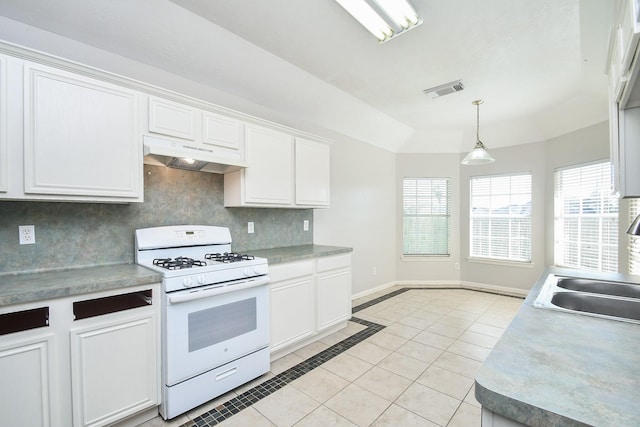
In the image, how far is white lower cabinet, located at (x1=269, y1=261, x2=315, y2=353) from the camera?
2.57 metres

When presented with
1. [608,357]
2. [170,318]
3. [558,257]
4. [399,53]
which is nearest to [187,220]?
[170,318]

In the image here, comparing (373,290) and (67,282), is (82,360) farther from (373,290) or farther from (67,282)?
(373,290)

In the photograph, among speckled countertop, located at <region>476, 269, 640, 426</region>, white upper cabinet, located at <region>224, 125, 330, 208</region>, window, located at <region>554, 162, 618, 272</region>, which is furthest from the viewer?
window, located at <region>554, 162, 618, 272</region>

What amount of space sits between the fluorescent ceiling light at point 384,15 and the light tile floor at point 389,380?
107 inches

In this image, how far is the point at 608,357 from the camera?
3.02 feet

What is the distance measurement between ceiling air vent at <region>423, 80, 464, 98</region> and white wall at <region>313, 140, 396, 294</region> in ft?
4.26

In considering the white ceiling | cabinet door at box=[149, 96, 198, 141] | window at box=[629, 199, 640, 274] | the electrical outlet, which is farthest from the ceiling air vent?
the electrical outlet

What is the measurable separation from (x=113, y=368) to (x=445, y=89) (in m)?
3.91

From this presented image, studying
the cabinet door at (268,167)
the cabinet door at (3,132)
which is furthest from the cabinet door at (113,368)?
the cabinet door at (268,167)

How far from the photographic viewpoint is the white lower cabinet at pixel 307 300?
102 inches

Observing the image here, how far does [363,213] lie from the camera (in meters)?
4.67

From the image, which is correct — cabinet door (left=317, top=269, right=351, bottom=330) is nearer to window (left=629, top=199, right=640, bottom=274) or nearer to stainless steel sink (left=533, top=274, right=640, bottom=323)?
stainless steel sink (left=533, top=274, right=640, bottom=323)

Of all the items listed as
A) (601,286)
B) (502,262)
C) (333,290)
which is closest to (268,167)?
(333,290)

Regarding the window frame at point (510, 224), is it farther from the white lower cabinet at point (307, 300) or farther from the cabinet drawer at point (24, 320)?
the cabinet drawer at point (24, 320)
